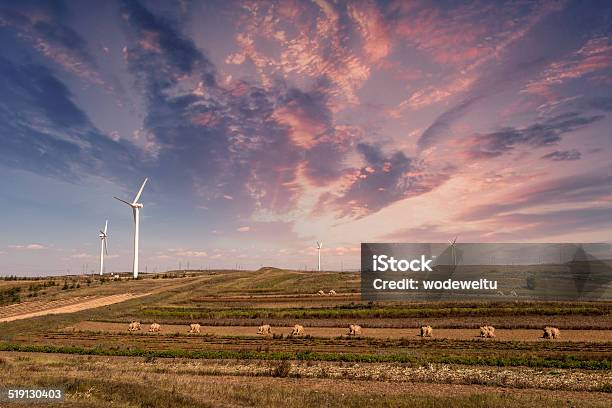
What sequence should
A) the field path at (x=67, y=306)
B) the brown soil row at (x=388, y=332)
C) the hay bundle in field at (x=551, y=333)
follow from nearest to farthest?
the hay bundle in field at (x=551, y=333), the brown soil row at (x=388, y=332), the field path at (x=67, y=306)

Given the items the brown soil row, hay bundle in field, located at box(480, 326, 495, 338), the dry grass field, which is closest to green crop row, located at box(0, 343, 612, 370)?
the dry grass field

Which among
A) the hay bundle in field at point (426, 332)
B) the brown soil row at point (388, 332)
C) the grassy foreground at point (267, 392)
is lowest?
the brown soil row at point (388, 332)

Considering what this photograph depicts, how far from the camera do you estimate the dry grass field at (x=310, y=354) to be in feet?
106

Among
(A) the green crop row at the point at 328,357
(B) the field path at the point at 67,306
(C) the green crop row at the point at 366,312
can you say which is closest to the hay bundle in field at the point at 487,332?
(A) the green crop row at the point at 328,357

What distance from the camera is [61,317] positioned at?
92500 millimetres

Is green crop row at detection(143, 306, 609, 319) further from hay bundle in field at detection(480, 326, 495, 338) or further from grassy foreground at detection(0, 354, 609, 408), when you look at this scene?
grassy foreground at detection(0, 354, 609, 408)

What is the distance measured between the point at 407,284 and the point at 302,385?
10324 cm

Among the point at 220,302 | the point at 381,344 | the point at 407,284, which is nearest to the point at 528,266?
the point at 407,284

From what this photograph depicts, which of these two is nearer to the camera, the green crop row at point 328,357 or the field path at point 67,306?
the green crop row at point 328,357

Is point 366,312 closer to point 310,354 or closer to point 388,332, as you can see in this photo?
point 388,332

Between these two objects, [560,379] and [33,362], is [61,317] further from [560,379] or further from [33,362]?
[560,379]

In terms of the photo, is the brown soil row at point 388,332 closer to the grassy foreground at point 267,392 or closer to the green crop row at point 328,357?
the green crop row at point 328,357

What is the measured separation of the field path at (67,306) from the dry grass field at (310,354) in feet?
1.79

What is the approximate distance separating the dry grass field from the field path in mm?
545
